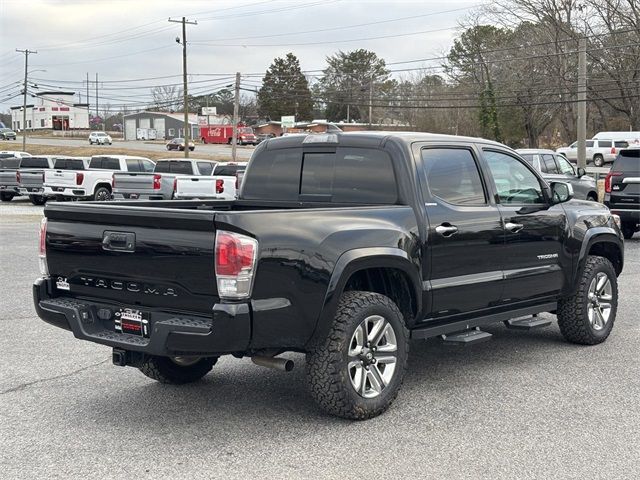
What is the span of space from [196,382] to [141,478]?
1.93 meters

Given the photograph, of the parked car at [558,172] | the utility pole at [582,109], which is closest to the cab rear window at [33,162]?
the parked car at [558,172]

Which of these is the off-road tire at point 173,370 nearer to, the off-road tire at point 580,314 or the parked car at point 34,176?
the off-road tire at point 580,314

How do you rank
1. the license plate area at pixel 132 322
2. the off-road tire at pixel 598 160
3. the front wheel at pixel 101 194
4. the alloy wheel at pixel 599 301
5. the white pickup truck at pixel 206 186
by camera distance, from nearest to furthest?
the license plate area at pixel 132 322 → the alloy wheel at pixel 599 301 → the white pickup truck at pixel 206 186 → the front wheel at pixel 101 194 → the off-road tire at pixel 598 160

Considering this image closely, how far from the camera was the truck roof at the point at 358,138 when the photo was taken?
5.79 meters

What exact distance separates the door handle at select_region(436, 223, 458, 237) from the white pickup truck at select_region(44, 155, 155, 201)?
2247 centimetres

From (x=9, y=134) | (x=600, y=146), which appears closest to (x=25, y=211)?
(x=600, y=146)

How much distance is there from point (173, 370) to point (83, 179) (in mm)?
22017

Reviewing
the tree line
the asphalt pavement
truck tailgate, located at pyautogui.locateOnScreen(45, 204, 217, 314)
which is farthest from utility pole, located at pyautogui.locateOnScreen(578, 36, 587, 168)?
the asphalt pavement

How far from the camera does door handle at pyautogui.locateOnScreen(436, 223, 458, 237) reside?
5635mm

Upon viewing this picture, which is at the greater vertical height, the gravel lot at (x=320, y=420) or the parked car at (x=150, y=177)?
the parked car at (x=150, y=177)

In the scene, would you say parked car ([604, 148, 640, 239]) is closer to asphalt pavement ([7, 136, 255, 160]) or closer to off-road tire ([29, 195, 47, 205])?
off-road tire ([29, 195, 47, 205])

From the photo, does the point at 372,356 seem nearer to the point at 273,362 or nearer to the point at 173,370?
the point at 273,362

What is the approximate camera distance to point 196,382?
6.00m

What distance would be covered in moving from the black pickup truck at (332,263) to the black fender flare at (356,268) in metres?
0.01
